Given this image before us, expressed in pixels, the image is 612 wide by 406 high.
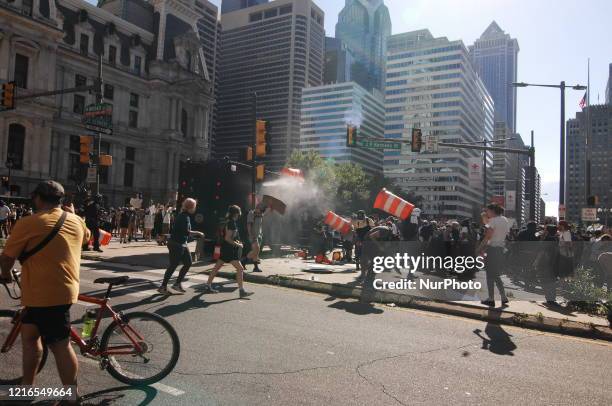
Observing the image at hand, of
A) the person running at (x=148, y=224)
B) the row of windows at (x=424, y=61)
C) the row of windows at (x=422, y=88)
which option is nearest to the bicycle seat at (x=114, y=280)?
the person running at (x=148, y=224)

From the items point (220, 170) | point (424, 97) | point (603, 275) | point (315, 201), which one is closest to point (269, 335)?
point (603, 275)

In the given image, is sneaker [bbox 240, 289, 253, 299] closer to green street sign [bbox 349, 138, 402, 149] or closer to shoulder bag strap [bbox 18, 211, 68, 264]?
shoulder bag strap [bbox 18, 211, 68, 264]

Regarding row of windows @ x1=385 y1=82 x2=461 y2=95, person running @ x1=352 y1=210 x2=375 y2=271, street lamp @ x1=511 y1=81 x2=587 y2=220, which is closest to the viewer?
person running @ x1=352 y1=210 x2=375 y2=271

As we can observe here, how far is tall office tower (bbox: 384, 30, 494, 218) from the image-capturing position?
139613mm

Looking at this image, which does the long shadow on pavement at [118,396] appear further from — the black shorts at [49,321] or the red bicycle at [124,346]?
the black shorts at [49,321]

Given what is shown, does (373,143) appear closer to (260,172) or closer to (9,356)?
(260,172)

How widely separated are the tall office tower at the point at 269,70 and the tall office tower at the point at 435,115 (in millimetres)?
32623

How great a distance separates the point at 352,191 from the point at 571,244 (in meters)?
63.6

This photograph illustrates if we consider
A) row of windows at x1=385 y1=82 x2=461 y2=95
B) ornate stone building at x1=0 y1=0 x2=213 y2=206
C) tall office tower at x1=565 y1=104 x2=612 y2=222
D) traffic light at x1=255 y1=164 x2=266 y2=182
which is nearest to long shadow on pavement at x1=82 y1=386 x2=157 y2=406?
traffic light at x1=255 y1=164 x2=266 y2=182

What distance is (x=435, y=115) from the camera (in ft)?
466

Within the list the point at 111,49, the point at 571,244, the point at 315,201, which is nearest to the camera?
the point at 571,244

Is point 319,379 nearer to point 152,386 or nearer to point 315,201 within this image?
point 152,386

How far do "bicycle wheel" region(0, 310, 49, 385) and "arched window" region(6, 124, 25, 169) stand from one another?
1806 inches

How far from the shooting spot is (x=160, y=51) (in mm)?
59219
